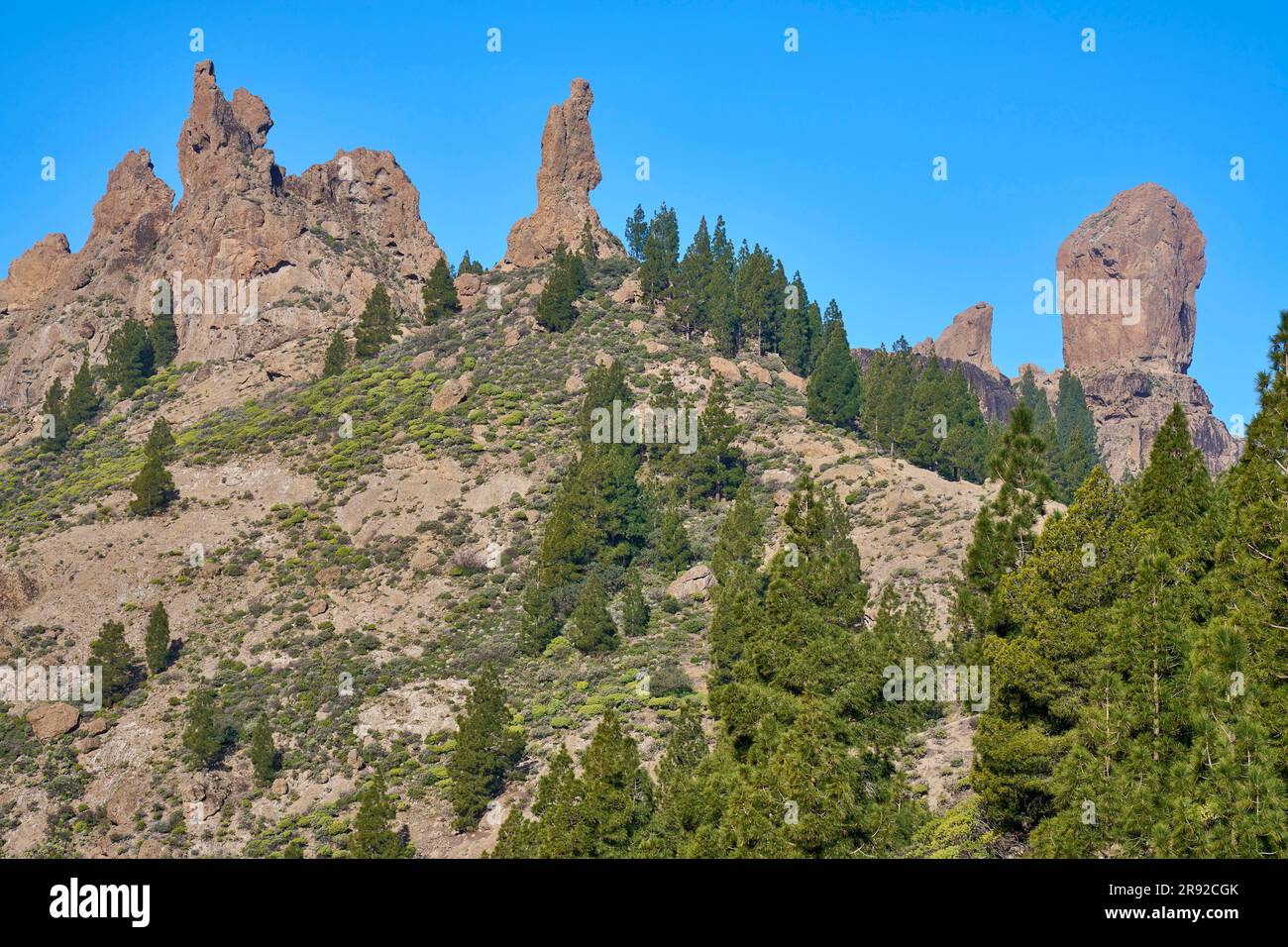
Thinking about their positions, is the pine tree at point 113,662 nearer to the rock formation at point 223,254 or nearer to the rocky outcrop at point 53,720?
the rocky outcrop at point 53,720

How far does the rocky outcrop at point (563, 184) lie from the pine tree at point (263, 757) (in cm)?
7738

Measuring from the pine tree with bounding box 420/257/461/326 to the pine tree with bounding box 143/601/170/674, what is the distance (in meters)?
53.7

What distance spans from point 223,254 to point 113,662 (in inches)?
2614

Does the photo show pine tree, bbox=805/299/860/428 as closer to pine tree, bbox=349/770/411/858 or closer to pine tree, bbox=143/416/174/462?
→ pine tree, bbox=143/416/174/462

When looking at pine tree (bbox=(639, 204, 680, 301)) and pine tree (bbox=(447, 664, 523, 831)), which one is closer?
pine tree (bbox=(447, 664, 523, 831))

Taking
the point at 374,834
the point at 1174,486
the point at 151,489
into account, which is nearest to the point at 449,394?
the point at 151,489

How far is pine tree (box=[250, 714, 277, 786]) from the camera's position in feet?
219

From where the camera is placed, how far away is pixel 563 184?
447 feet

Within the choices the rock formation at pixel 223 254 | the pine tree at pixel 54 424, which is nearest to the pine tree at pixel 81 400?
the pine tree at pixel 54 424

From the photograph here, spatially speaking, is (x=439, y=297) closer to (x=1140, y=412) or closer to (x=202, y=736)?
(x=202, y=736)

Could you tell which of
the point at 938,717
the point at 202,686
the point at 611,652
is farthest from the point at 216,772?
the point at 938,717

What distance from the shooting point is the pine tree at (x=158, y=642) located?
78500 millimetres

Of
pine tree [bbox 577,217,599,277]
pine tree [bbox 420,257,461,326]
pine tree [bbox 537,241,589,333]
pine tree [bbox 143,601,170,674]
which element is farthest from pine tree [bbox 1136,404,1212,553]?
pine tree [bbox 420,257,461,326]
